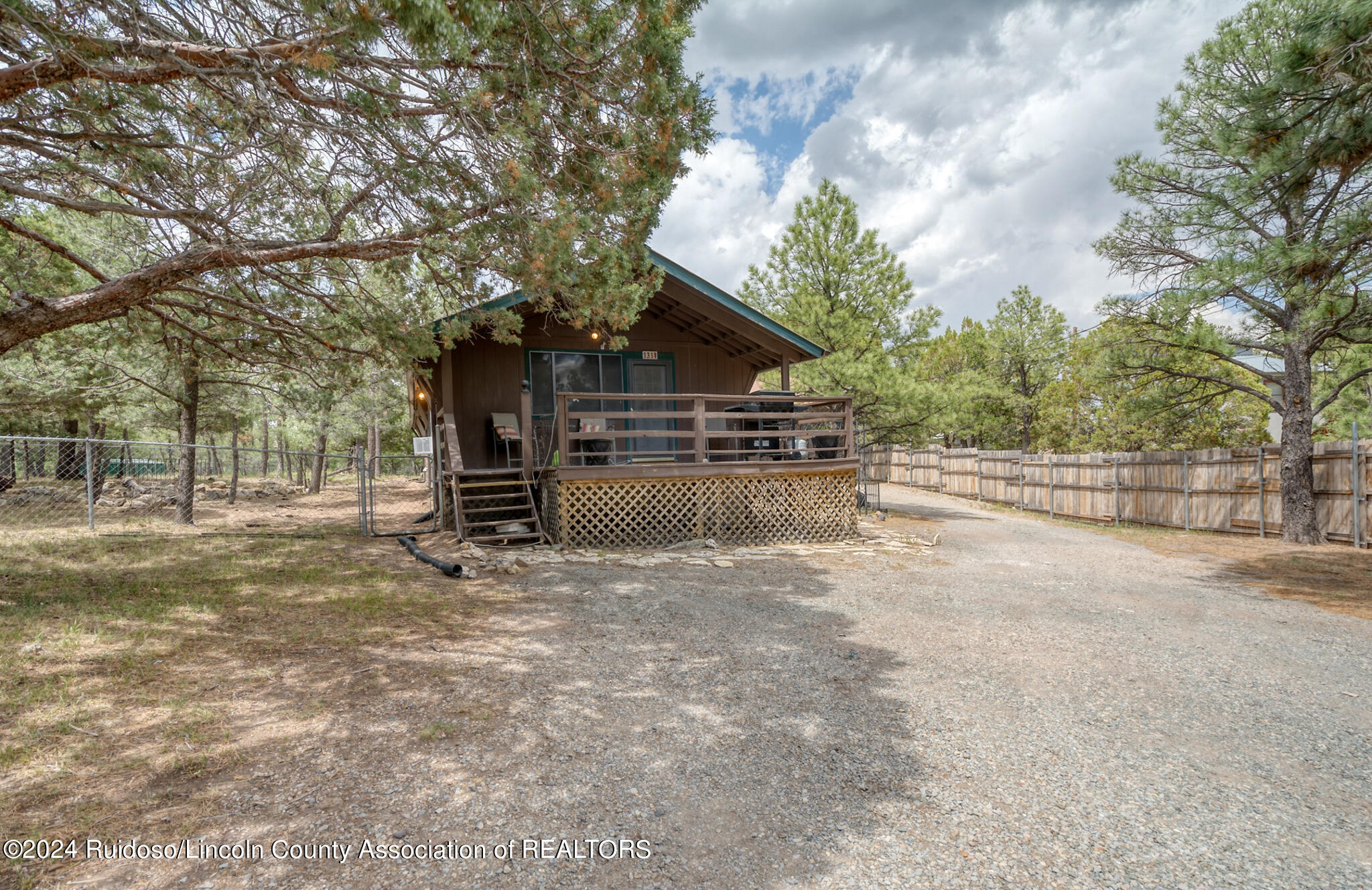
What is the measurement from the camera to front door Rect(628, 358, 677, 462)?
1180 centimetres

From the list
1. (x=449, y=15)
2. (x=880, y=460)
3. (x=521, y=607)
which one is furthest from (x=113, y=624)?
(x=880, y=460)

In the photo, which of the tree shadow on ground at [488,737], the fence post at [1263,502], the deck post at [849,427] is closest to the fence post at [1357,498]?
the fence post at [1263,502]

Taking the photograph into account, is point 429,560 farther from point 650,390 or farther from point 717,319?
point 717,319

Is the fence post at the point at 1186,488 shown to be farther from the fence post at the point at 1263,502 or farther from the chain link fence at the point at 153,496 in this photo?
the chain link fence at the point at 153,496

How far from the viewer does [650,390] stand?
12.0 metres

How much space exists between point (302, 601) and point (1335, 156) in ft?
34.7

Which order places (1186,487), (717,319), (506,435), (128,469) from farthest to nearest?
(128,469)
(1186,487)
(717,319)
(506,435)

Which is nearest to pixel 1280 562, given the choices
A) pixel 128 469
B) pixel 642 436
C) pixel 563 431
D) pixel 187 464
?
pixel 642 436

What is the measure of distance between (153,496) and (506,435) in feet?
50.1

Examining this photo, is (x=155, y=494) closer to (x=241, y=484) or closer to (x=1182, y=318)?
(x=241, y=484)

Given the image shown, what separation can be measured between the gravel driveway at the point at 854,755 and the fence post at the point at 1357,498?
5483 millimetres

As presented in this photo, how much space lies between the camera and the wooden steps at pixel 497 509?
9.10 metres

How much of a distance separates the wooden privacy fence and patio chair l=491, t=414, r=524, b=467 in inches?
523

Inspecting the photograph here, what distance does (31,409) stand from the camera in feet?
43.5
